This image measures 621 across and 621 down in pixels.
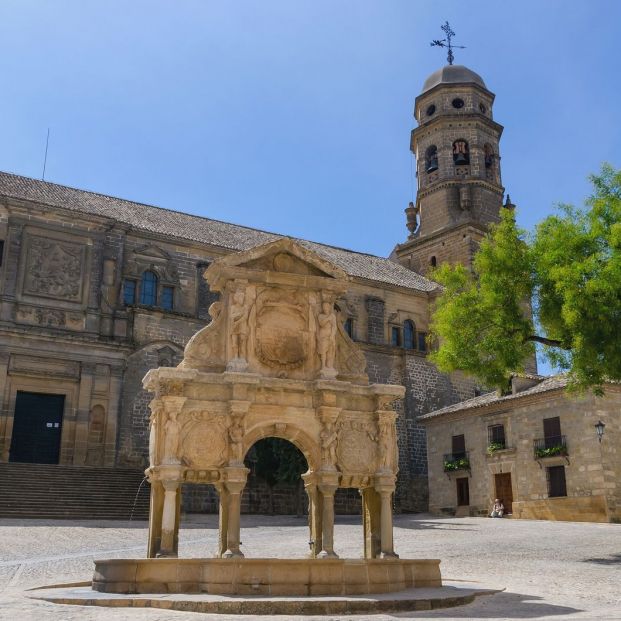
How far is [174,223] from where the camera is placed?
39031 millimetres

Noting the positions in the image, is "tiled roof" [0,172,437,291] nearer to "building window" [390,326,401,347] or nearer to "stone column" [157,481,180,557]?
"building window" [390,326,401,347]

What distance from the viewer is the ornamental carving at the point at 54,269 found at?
3153cm

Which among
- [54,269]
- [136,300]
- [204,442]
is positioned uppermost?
[54,269]

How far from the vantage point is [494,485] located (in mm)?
30703

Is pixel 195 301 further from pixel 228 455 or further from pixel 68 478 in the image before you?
pixel 228 455

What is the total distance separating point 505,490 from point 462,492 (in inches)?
104

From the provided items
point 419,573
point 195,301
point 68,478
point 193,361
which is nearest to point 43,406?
point 68,478

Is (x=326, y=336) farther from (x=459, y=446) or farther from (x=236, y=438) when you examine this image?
(x=459, y=446)

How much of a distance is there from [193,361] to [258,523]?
15.6 meters

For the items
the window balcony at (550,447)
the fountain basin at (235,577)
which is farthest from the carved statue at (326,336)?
the window balcony at (550,447)

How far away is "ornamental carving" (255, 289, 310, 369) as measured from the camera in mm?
12576

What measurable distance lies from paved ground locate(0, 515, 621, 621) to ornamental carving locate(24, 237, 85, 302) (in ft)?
38.0

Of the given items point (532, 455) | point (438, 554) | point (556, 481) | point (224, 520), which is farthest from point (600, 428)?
point (224, 520)

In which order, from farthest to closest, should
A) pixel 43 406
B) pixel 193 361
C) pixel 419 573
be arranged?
1. pixel 43 406
2. pixel 193 361
3. pixel 419 573
